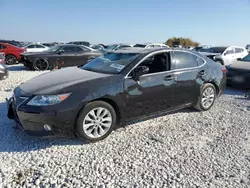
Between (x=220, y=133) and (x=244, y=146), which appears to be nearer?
(x=244, y=146)

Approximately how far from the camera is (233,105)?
5613 millimetres

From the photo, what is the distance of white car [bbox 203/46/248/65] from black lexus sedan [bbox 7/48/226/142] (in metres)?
8.39

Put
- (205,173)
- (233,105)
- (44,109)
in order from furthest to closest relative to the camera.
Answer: (233,105)
(44,109)
(205,173)

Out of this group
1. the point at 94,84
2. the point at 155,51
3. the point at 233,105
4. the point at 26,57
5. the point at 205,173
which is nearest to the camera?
the point at 205,173

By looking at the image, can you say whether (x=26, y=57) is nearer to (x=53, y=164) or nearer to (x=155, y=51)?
(x=155, y=51)

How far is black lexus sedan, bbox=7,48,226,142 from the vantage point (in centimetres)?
315

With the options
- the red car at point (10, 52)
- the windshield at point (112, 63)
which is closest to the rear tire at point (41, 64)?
the red car at point (10, 52)

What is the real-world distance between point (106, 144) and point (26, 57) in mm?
8545

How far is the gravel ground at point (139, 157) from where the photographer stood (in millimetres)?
2559

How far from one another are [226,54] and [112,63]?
36.0 feet

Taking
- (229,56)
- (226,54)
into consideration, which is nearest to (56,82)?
(226,54)

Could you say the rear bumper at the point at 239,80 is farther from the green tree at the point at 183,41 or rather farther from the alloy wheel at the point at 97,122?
the green tree at the point at 183,41

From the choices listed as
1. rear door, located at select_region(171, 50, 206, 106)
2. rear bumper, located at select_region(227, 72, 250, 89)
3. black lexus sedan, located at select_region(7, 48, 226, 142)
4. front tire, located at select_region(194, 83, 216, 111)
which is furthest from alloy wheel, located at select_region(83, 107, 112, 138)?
rear bumper, located at select_region(227, 72, 250, 89)

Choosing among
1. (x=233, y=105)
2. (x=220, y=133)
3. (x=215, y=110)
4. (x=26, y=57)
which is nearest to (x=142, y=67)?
(x=220, y=133)
